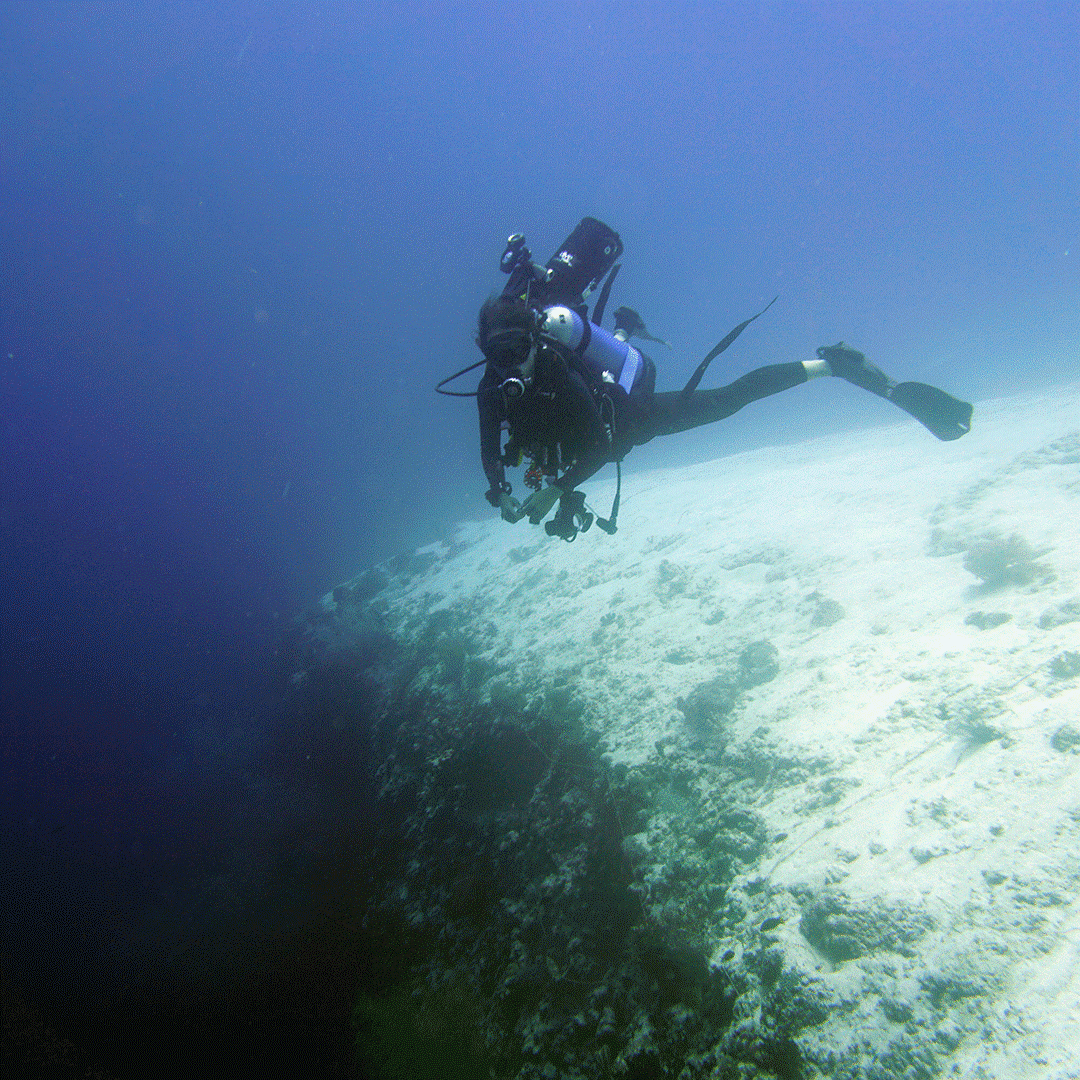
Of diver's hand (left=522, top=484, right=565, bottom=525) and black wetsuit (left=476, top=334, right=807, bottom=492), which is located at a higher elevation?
black wetsuit (left=476, top=334, right=807, bottom=492)

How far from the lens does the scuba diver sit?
3.79m

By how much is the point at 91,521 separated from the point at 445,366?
191 ft

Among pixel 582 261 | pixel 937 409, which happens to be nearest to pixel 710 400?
pixel 937 409

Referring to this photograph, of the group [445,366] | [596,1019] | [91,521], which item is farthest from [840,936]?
[91,521]

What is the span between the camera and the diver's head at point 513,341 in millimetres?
3662

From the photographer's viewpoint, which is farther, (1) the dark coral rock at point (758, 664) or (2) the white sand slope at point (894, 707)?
(1) the dark coral rock at point (758, 664)

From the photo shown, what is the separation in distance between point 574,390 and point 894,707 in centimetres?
370

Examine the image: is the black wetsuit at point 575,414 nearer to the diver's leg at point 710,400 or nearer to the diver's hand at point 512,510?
the diver's leg at point 710,400

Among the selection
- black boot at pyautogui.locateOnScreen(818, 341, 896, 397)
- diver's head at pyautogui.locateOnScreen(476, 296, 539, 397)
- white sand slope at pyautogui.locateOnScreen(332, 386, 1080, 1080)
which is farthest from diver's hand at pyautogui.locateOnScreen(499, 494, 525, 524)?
black boot at pyautogui.locateOnScreen(818, 341, 896, 397)

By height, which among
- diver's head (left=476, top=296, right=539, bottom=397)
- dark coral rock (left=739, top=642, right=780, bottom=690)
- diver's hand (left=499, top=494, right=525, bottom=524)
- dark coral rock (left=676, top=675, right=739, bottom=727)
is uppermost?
diver's head (left=476, top=296, right=539, bottom=397)

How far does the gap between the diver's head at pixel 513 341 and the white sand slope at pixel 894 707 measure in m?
3.77

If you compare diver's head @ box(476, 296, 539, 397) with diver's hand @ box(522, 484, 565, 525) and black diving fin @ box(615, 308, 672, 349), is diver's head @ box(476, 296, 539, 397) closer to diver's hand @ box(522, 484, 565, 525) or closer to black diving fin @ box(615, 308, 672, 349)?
diver's hand @ box(522, 484, 565, 525)

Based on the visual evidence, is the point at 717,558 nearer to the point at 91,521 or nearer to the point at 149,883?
the point at 149,883

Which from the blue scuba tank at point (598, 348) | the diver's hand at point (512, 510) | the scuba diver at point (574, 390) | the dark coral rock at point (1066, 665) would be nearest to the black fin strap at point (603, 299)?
the scuba diver at point (574, 390)
